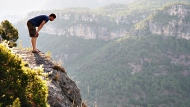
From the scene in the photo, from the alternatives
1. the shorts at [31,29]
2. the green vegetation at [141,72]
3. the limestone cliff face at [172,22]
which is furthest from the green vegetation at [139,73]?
the shorts at [31,29]

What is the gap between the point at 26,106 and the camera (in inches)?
169

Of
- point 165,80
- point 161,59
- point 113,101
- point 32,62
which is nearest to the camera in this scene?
point 32,62

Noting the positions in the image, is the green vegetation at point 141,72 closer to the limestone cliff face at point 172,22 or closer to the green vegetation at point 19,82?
the limestone cliff face at point 172,22

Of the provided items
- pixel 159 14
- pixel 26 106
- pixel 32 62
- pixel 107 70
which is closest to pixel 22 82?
pixel 26 106

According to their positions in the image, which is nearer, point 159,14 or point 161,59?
point 161,59

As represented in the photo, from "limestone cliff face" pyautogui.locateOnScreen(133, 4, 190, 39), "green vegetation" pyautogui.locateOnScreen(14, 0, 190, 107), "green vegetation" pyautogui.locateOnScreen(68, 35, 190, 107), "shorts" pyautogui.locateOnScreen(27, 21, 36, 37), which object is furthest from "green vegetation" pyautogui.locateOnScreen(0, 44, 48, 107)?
"limestone cliff face" pyautogui.locateOnScreen(133, 4, 190, 39)

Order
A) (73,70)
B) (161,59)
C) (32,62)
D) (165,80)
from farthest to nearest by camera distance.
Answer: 1. (73,70)
2. (161,59)
3. (165,80)
4. (32,62)

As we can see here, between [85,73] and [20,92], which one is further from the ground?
[20,92]

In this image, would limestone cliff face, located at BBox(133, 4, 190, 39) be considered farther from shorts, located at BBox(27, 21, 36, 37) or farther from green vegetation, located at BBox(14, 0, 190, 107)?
shorts, located at BBox(27, 21, 36, 37)

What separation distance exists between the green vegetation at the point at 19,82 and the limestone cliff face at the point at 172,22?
157541 mm

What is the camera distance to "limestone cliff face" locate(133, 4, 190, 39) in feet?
502

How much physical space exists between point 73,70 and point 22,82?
15390 centimetres

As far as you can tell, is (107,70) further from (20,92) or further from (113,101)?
(20,92)

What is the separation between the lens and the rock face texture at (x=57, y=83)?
20.8ft
